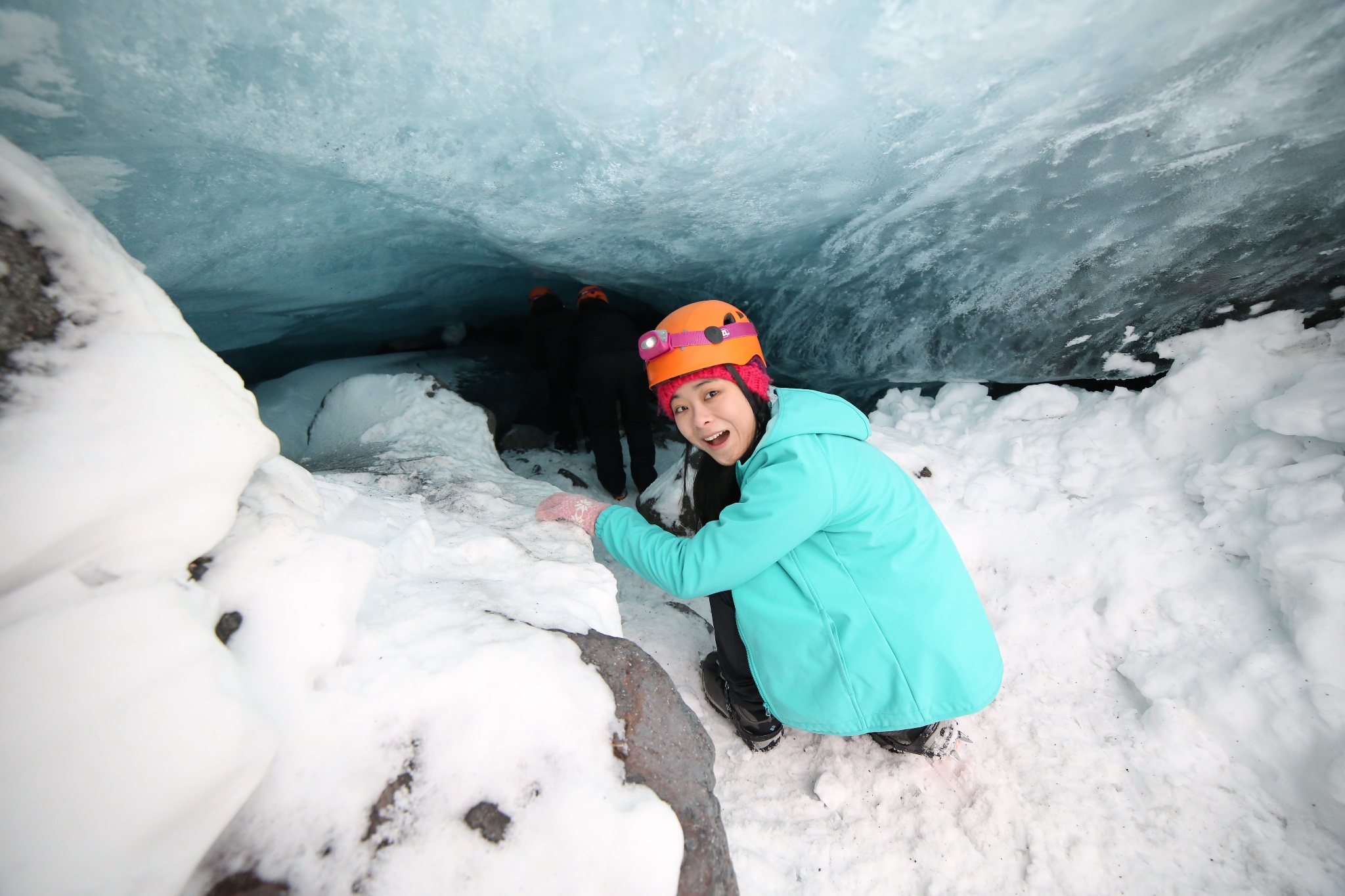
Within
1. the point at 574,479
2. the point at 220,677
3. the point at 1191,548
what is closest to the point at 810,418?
the point at 220,677

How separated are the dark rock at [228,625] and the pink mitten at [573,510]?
39.3 inches

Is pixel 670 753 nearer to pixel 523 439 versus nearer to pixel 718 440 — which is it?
pixel 718 440

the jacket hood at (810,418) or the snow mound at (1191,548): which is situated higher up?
the jacket hood at (810,418)

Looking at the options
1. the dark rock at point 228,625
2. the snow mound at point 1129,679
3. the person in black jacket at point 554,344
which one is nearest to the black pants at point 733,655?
the snow mound at point 1129,679

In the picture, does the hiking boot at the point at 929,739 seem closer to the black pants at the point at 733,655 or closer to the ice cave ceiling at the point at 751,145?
the black pants at the point at 733,655

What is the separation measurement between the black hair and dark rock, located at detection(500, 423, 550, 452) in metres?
1.91

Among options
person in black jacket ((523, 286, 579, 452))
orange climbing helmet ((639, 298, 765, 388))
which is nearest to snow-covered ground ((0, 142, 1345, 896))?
orange climbing helmet ((639, 298, 765, 388))

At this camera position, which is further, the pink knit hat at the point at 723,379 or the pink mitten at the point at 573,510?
the pink mitten at the point at 573,510

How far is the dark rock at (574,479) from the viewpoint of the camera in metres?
3.67

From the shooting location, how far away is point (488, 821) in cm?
105

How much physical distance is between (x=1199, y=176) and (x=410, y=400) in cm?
323

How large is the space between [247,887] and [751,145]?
215cm

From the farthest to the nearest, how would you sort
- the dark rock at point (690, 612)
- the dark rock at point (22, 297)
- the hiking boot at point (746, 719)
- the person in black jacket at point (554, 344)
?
the person in black jacket at point (554, 344) → the dark rock at point (690, 612) → the hiking boot at point (746, 719) → the dark rock at point (22, 297)

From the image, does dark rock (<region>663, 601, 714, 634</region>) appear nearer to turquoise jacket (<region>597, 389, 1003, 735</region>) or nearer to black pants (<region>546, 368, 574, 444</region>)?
turquoise jacket (<region>597, 389, 1003, 735</region>)
